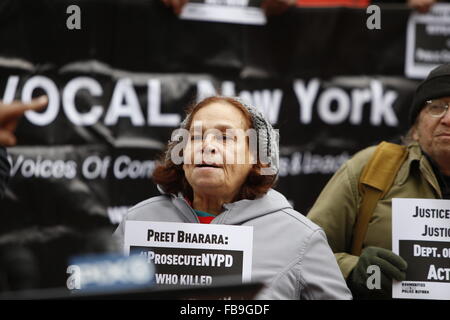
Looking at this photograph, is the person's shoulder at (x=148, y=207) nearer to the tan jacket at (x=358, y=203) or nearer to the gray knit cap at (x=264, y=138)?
the gray knit cap at (x=264, y=138)

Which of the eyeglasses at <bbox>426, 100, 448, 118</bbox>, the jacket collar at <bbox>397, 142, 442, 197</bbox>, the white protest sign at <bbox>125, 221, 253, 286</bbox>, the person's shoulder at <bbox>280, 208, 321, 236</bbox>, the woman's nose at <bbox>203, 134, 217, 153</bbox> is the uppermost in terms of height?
the eyeglasses at <bbox>426, 100, 448, 118</bbox>

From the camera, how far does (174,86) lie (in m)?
4.18

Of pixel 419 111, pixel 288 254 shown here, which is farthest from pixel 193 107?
pixel 419 111

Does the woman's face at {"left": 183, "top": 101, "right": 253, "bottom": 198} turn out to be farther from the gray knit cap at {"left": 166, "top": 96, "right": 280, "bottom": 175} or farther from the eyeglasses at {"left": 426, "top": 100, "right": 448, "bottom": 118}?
the eyeglasses at {"left": 426, "top": 100, "right": 448, "bottom": 118}

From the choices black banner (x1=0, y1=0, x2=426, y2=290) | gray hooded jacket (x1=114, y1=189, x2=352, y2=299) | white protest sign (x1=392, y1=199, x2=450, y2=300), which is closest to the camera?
gray hooded jacket (x1=114, y1=189, x2=352, y2=299)

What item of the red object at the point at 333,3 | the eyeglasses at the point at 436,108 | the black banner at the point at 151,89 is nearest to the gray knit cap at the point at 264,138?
the black banner at the point at 151,89

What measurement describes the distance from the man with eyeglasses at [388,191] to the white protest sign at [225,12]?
944 mm

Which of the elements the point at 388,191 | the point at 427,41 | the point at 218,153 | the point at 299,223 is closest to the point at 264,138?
the point at 218,153

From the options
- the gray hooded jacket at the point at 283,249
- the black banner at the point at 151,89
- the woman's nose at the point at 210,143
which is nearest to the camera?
the gray hooded jacket at the point at 283,249

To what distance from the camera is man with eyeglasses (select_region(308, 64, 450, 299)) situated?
3561 millimetres

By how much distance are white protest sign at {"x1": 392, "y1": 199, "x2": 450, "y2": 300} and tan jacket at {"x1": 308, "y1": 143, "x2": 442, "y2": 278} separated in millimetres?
37

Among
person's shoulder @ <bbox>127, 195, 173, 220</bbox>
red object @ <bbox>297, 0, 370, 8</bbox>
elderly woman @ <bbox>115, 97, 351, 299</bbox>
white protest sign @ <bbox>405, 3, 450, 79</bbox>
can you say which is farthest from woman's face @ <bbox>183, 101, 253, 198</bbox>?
white protest sign @ <bbox>405, 3, 450, 79</bbox>

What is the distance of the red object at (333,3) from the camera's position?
4.24m
